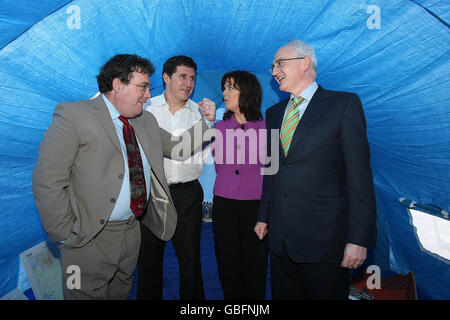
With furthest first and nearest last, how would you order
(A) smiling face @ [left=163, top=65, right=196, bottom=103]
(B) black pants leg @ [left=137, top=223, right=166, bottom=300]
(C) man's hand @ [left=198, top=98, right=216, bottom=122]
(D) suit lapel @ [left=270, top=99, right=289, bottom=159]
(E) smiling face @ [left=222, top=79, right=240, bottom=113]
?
(A) smiling face @ [left=163, top=65, right=196, bottom=103] → (E) smiling face @ [left=222, top=79, right=240, bottom=113] → (B) black pants leg @ [left=137, top=223, right=166, bottom=300] → (C) man's hand @ [left=198, top=98, right=216, bottom=122] → (D) suit lapel @ [left=270, top=99, right=289, bottom=159]

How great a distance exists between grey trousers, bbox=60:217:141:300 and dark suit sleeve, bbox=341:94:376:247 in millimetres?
1337

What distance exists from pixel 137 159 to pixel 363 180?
1.36 m

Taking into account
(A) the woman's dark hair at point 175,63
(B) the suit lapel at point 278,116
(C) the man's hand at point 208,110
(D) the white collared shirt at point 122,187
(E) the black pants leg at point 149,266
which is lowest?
(E) the black pants leg at point 149,266

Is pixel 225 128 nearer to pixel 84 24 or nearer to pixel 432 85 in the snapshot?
pixel 84 24

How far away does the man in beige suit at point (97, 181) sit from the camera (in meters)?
1.91

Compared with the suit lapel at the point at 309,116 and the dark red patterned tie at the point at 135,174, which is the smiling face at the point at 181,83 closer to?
the dark red patterned tie at the point at 135,174

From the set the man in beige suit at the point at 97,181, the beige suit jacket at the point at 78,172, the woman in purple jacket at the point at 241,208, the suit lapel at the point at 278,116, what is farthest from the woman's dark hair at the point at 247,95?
the beige suit jacket at the point at 78,172

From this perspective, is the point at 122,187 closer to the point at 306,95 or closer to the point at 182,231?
the point at 182,231

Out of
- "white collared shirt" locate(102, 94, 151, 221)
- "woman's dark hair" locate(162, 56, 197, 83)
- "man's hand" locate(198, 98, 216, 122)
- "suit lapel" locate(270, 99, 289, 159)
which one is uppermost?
"woman's dark hair" locate(162, 56, 197, 83)

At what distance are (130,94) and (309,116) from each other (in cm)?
112

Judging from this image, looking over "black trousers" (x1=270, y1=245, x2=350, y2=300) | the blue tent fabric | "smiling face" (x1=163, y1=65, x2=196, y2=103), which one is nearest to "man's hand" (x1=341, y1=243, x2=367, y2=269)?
"black trousers" (x1=270, y1=245, x2=350, y2=300)

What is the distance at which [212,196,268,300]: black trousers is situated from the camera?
2848 millimetres

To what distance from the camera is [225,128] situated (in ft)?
10.0

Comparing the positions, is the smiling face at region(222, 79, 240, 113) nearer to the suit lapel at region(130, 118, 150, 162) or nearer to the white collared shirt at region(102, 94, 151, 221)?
the suit lapel at region(130, 118, 150, 162)
